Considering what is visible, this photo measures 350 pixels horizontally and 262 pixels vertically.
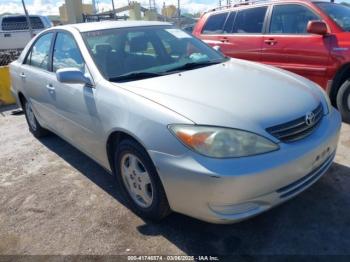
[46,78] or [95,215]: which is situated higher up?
[46,78]

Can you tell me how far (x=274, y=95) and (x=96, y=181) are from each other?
2078 millimetres

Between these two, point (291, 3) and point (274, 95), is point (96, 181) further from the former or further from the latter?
point (291, 3)

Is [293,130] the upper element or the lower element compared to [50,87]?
lower

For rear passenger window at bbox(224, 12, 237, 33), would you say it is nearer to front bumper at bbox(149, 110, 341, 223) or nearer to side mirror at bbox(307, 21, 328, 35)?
side mirror at bbox(307, 21, 328, 35)

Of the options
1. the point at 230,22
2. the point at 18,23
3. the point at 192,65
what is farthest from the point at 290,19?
the point at 18,23

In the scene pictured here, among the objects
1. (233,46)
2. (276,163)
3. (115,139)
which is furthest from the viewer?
(233,46)

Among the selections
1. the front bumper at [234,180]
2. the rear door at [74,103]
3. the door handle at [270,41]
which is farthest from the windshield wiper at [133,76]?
the door handle at [270,41]

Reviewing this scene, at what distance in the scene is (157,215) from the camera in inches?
109

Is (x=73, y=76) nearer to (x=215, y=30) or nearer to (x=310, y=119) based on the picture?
(x=310, y=119)

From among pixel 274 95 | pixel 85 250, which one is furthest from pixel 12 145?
pixel 274 95

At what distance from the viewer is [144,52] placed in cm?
348

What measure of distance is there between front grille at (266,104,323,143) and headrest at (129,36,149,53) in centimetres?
169

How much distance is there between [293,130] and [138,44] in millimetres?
1838

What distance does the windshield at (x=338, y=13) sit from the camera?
4.89 metres
